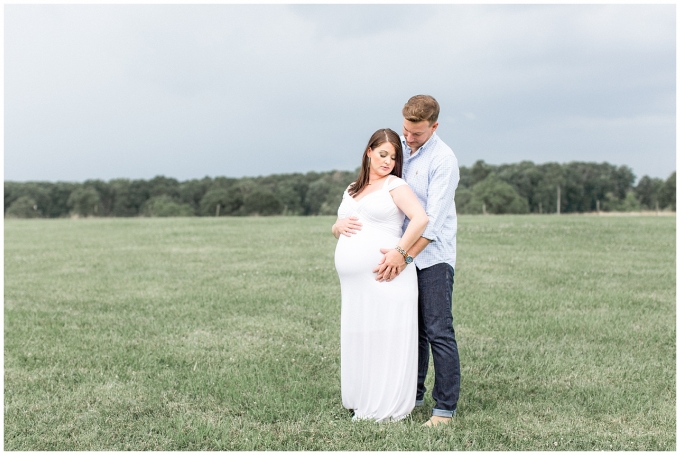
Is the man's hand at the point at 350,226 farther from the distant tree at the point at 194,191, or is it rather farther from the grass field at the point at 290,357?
the distant tree at the point at 194,191

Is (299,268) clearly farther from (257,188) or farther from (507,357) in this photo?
(257,188)

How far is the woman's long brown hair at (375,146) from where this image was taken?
4965 millimetres

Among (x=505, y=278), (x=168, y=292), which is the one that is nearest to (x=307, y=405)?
(x=168, y=292)

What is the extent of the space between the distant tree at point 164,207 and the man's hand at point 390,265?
6933 cm

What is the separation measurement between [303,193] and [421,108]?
7056cm

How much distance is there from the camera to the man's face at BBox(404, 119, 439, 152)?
486cm

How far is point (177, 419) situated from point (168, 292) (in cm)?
678

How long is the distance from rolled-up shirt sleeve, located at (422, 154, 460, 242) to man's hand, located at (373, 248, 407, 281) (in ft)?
0.85

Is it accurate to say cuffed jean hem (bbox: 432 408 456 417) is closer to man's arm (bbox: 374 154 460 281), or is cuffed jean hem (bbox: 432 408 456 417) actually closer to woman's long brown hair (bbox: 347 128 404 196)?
man's arm (bbox: 374 154 460 281)

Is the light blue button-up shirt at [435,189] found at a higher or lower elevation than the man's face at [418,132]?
lower

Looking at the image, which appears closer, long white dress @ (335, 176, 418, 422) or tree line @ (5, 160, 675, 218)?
long white dress @ (335, 176, 418, 422)

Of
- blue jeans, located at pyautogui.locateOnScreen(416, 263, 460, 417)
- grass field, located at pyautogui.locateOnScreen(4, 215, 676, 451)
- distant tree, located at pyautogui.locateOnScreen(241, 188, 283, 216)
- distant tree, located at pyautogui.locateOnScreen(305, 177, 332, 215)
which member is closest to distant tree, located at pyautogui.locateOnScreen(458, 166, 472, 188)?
distant tree, located at pyautogui.locateOnScreen(305, 177, 332, 215)

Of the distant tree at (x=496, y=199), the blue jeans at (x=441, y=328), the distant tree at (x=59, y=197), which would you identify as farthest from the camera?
the distant tree at (x=496, y=199)

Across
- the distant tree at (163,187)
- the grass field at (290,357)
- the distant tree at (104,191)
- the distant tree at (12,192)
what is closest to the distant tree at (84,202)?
the distant tree at (104,191)
